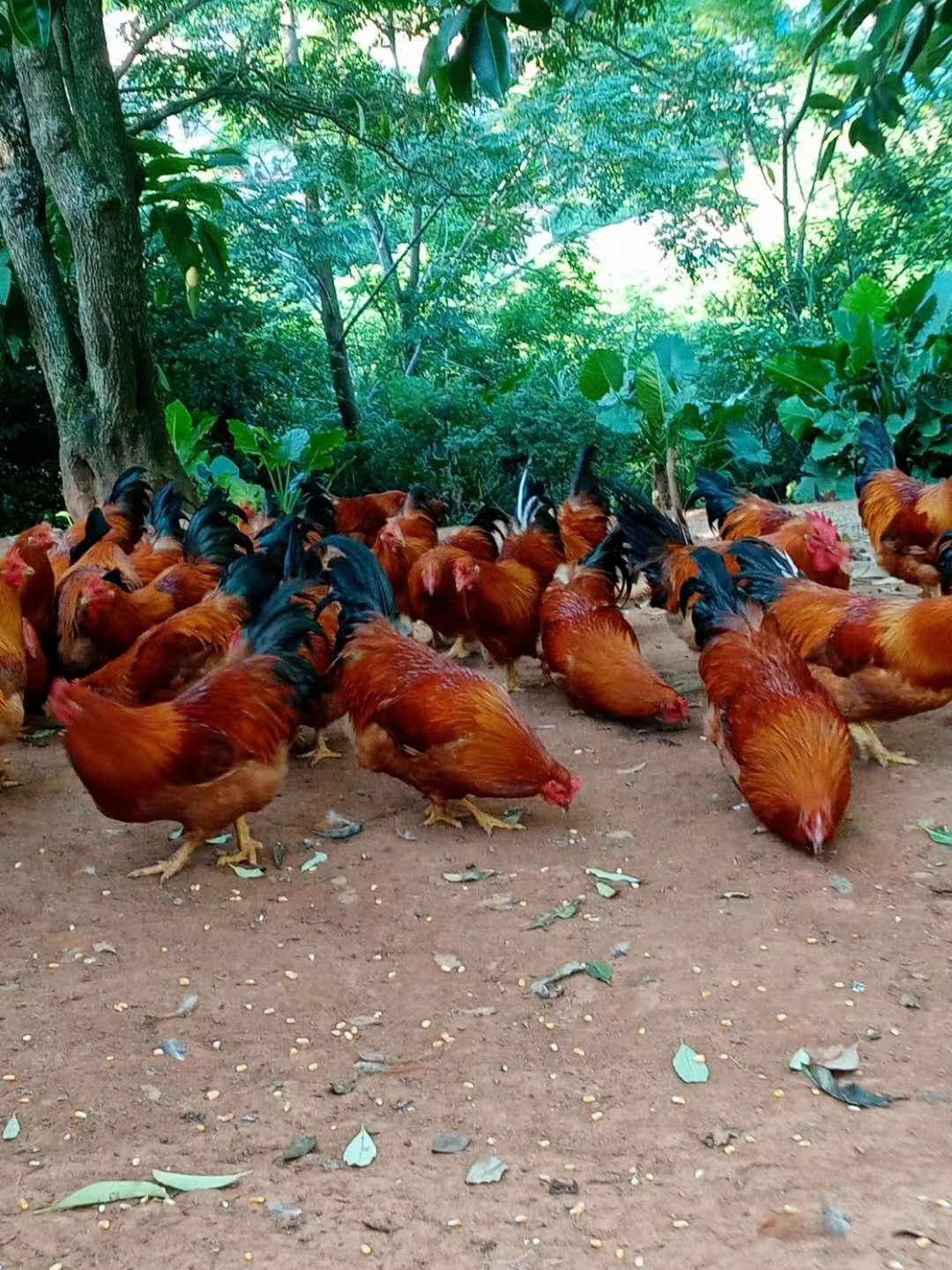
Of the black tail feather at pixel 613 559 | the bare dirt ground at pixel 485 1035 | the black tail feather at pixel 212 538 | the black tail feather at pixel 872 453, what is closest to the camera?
the bare dirt ground at pixel 485 1035

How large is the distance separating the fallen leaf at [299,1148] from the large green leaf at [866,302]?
37.7ft

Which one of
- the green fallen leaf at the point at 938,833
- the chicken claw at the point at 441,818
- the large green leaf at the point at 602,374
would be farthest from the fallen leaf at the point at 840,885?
the large green leaf at the point at 602,374

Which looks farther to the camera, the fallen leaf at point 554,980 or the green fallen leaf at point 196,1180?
the fallen leaf at point 554,980

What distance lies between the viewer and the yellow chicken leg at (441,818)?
459cm

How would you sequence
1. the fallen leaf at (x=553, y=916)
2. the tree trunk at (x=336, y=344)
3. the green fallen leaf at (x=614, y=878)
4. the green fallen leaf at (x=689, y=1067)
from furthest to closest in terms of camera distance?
the tree trunk at (x=336, y=344) < the green fallen leaf at (x=614, y=878) < the fallen leaf at (x=553, y=916) < the green fallen leaf at (x=689, y=1067)

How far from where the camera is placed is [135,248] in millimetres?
7711

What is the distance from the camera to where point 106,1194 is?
2.34 meters

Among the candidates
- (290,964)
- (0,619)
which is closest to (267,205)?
(0,619)

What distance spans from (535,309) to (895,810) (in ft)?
47.9

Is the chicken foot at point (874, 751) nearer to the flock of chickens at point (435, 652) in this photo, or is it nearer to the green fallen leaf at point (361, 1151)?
the flock of chickens at point (435, 652)

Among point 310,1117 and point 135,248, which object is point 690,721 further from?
point 135,248

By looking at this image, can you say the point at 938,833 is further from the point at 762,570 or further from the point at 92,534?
the point at 92,534

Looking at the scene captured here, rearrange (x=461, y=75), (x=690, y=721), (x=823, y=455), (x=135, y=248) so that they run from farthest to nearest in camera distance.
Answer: (x=823, y=455) < (x=135, y=248) < (x=690, y=721) < (x=461, y=75)

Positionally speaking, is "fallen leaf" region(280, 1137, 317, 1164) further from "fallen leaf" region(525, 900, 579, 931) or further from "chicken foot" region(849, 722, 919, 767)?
"chicken foot" region(849, 722, 919, 767)
